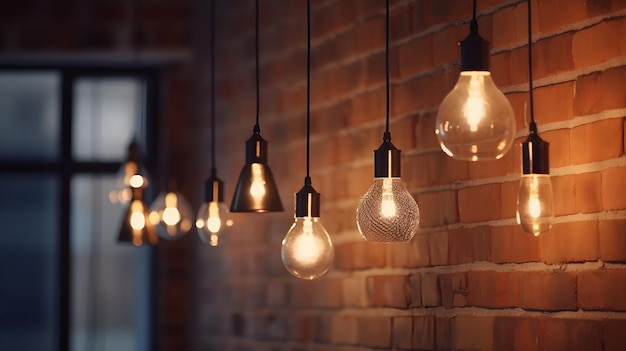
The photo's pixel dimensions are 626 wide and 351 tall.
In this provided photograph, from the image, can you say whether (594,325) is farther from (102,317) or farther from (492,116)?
(102,317)

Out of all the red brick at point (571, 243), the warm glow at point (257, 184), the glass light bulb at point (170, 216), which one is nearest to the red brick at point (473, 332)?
the red brick at point (571, 243)

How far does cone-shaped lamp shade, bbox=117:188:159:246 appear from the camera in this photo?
3254 millimetres

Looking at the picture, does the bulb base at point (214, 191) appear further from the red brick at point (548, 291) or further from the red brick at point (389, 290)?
the red brick at point (548, 291)

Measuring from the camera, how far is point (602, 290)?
1.56 m

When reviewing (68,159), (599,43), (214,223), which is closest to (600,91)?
(599,43)

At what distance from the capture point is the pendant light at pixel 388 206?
1696 mm

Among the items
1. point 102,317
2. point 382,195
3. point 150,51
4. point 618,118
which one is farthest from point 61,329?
point 618,118

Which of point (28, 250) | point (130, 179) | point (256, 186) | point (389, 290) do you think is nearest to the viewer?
point (256, 186)

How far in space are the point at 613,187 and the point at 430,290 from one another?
62cm

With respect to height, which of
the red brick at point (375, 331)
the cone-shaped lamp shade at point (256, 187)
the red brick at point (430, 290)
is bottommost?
the red brick at point (375, 331)

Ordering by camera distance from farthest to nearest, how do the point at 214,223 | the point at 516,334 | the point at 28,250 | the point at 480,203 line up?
the point at 28,250
the point at 214,223
the point at 480,203
the point at 516,334

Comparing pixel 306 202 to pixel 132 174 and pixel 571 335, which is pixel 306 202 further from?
pixel 132 174

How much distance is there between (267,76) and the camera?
3117 mm

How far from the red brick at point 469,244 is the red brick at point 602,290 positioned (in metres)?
0.30
